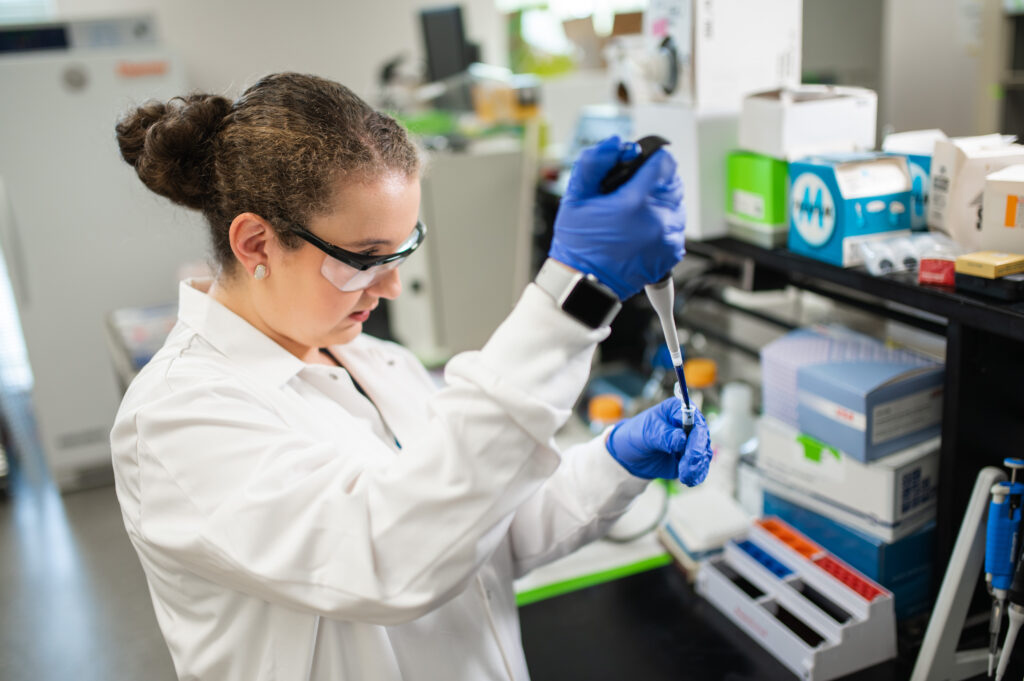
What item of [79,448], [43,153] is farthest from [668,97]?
[79,448]

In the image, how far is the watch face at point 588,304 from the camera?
28.4 inches

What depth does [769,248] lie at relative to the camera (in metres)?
1.38

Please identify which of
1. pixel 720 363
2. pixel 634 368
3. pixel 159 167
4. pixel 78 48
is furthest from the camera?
pixel 78 48

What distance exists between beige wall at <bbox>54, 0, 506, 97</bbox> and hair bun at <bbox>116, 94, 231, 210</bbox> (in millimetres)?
2954

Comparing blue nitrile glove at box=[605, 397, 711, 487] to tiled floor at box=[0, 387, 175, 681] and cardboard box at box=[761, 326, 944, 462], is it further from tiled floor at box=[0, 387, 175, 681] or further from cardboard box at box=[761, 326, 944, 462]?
tiled floor at box=[0, 387, 175, 681]

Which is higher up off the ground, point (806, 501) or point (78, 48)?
point (78, 48)

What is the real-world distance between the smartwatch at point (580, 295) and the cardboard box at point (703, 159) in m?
0.84

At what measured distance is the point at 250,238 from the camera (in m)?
0.90

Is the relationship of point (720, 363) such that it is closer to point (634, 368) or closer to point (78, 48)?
point (634, 368)

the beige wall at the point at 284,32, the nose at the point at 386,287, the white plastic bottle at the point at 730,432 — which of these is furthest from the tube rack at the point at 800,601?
the beige wall at the point at 284,32

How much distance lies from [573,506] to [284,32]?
3686 mm

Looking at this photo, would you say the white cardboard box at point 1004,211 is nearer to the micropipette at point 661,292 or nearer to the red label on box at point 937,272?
the red label on box at point 937,272

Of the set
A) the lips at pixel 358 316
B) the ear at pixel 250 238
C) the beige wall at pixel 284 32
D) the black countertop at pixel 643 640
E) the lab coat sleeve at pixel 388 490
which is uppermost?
the beige wall at pixel 284 32

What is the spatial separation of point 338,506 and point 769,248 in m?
0.97
